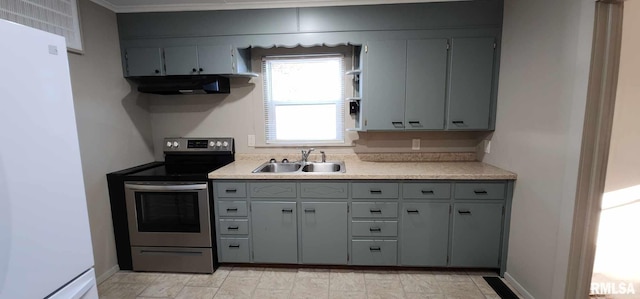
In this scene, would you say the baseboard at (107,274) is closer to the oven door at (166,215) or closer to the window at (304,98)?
the oven door at (166,215)

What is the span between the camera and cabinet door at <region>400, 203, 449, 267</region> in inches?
88.2

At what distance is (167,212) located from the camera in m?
2.34

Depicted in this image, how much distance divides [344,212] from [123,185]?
6.27ft

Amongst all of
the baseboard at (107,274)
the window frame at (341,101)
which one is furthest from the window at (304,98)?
the baseboard at (107,274)

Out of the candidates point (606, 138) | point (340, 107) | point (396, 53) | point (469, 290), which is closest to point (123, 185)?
point (340, 107)

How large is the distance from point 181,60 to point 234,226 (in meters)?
1.61

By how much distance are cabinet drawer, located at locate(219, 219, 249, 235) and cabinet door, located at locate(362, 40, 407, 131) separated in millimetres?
1403

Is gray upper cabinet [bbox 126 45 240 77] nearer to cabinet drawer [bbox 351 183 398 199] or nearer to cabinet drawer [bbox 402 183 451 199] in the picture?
cabinet drawer [bbox 351 183 398 199]

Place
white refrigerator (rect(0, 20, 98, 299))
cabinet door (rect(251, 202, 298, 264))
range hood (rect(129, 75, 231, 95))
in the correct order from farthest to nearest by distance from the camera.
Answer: range hood (rect(129, 75, 231, 95)) < cabinet door (rect(251, 202, 298, 264)) < white refrigerator (rect(0, 20, 98, 299))

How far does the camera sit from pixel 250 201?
231 cm

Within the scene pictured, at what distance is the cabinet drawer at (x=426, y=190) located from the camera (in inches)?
86.8

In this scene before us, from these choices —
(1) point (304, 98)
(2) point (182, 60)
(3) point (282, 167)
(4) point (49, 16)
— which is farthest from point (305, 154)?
(4) point (49, 16)

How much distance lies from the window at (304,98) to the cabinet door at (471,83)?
3.45ft

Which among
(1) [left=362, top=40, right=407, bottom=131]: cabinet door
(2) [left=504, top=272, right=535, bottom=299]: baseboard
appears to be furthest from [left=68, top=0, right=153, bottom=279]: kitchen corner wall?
(2) [left=504, top=272, right=535, bottom=299]: baseboard
